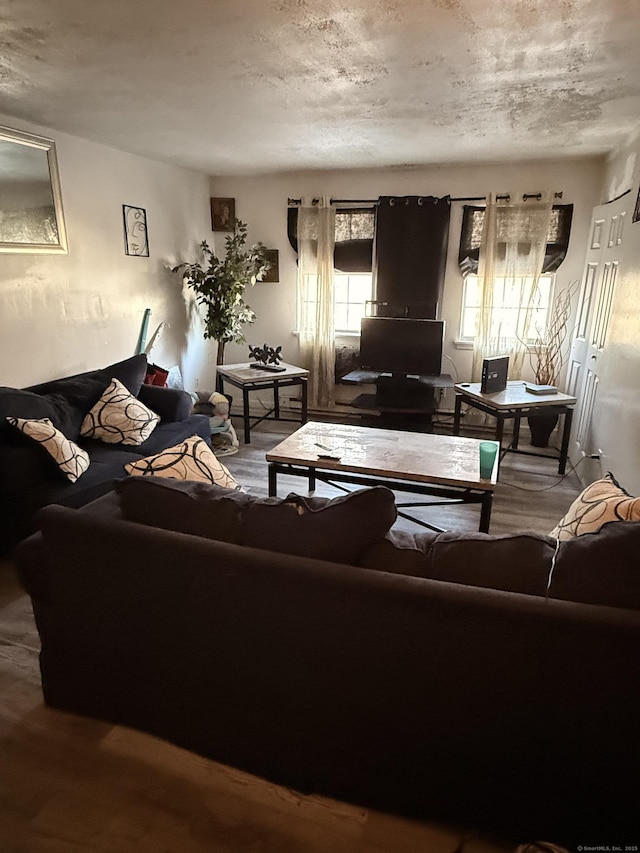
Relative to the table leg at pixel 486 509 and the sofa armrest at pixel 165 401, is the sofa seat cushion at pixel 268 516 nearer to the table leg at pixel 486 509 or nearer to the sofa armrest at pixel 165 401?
the table leg at pixel 486 509

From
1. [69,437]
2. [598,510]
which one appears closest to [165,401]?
[69,437]

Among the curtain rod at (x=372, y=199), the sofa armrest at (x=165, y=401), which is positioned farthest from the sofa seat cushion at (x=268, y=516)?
the curtain rod at (x=372, y=199)

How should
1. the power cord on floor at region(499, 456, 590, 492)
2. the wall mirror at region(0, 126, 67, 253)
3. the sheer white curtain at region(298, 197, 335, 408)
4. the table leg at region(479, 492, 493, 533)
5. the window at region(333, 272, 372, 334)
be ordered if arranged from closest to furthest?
the table leg at region(479, 492, 493, 533)
the wall mirror at region(0, 126, 67, 253)
the power cord on floor at region(499, 456, 590, 492)
the sheer white curtain at region(298, 197, 335, 408)
the window at region(333, 272, 372, 334)

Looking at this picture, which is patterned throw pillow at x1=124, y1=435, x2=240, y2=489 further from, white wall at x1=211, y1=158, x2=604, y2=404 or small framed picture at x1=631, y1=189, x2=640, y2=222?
white wall at x1=211, y1=158, x2=604, y2=404

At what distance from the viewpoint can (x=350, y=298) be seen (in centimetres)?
532

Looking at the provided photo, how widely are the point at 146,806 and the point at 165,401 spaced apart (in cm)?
264

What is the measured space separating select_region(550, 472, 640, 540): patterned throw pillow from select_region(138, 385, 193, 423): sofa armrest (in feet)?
8.90

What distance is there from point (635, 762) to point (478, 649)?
1.41 ft

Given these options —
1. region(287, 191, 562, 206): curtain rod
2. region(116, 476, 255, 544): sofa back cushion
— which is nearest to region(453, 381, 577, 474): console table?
region(287, 191, 562, 206): curtain rod

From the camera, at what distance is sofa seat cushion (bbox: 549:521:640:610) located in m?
1.18

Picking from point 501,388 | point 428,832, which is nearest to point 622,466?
point 501,388

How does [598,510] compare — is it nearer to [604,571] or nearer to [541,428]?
[604,571]

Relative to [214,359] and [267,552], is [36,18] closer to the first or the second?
A: [267,552]

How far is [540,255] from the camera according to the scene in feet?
14.8
